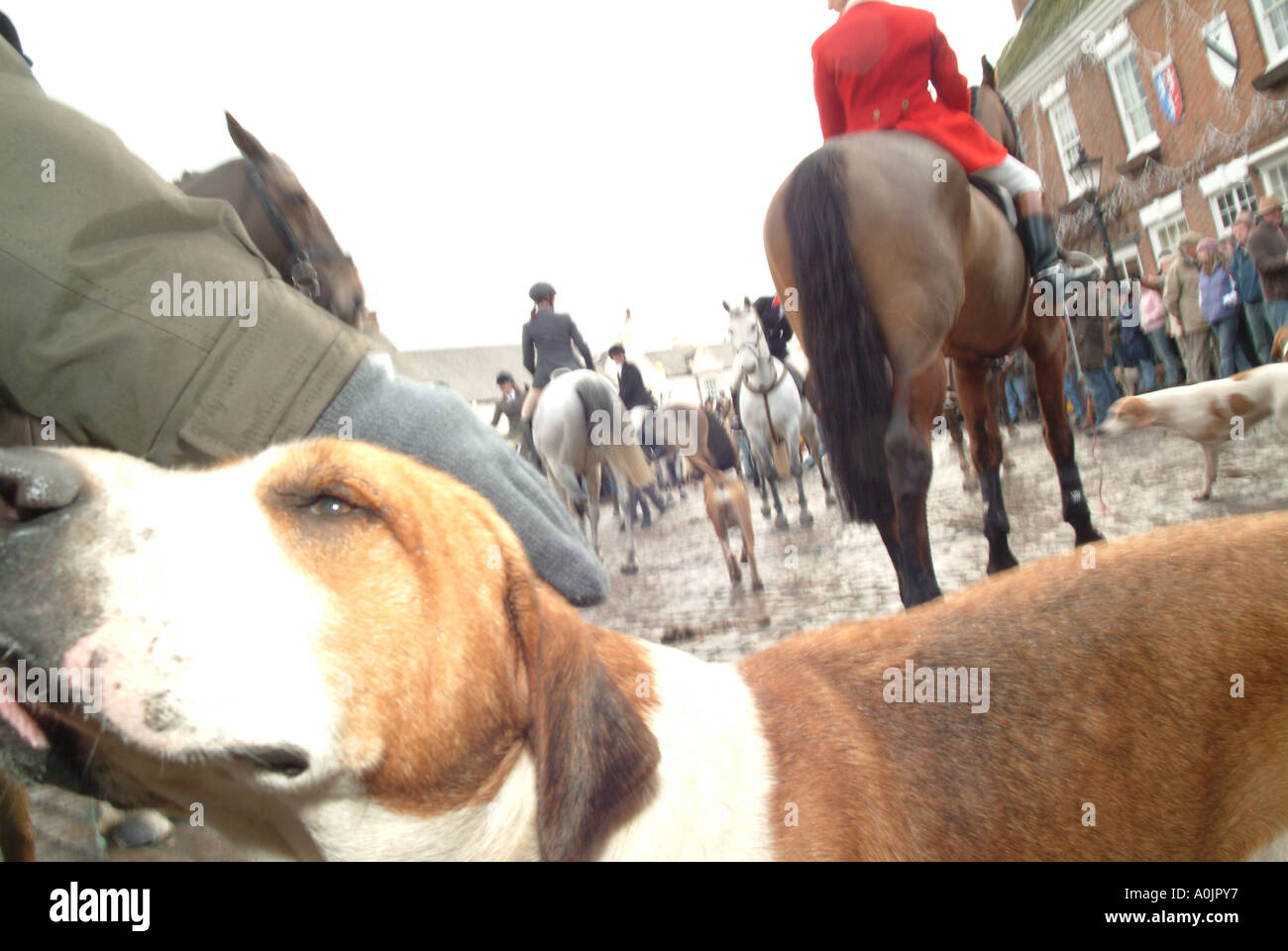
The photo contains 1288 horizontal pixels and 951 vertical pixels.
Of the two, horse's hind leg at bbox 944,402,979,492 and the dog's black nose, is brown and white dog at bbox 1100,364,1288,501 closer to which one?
horse's hind leg at bbox 944,402,979,492

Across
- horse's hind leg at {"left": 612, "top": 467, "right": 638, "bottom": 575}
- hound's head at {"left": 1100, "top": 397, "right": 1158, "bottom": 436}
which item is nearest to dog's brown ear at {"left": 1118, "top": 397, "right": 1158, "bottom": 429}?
hound's head at {"left": 1100, "top": 397, "right": 1158, "bottom": 436}

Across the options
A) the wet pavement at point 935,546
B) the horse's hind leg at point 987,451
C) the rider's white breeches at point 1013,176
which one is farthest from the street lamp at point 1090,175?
the wet pavement at point 935,546

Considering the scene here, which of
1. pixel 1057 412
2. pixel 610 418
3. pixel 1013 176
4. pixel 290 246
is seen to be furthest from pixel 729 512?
pixel 290 246

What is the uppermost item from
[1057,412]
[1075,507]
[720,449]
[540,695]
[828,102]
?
[828,102]

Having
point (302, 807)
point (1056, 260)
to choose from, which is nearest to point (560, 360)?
point (1056, 260)

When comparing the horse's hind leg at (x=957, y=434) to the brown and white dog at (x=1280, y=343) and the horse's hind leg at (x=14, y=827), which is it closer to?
the brown and white dog at (x=1280, y=343)

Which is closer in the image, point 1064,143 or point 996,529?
point 996,529

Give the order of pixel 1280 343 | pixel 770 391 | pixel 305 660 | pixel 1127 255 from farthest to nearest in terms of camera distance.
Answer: pixel 770 391, pixel 1127 255, pixel 1280 343, pixel 305 660

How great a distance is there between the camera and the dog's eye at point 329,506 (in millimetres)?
1252

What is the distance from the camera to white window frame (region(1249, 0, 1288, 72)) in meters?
2.30

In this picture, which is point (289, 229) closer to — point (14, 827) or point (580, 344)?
point (14, 827)

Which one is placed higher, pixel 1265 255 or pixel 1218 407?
pixel 1265 255

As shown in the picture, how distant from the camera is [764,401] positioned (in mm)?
7336

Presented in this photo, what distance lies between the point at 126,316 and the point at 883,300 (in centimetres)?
220
